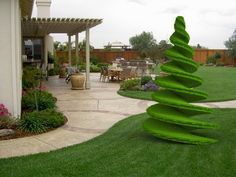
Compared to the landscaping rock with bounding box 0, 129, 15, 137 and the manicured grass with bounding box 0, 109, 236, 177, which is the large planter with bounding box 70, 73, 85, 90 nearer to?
the landscaping rock with bounding box 0, 129, 15, 137

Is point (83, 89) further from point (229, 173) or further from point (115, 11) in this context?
point (229, 173)

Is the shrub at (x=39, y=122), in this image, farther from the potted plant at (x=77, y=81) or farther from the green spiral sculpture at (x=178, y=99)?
the potted plant at (x=77, y=81)

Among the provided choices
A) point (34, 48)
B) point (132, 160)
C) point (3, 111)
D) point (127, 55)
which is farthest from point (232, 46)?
point (132, 160)

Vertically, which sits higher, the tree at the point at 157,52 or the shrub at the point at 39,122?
the tree at the point at 157,52

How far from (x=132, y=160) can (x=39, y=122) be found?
278cm

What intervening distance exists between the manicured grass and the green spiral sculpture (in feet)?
0.61

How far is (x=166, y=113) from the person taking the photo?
613 centimetres

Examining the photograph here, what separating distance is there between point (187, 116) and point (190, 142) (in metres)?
0.49

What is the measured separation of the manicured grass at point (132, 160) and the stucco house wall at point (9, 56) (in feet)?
7.08

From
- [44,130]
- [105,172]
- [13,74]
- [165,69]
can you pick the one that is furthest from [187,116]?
[13,74]

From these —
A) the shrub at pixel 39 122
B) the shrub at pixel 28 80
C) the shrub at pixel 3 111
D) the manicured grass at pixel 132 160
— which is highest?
the shrub at pixel 28 80

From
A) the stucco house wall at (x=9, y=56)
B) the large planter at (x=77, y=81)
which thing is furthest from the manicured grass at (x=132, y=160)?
the large planter at (x=77, y=81)

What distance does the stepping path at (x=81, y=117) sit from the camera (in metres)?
6.31

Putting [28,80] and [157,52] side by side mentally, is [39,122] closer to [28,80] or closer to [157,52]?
[28,80]
